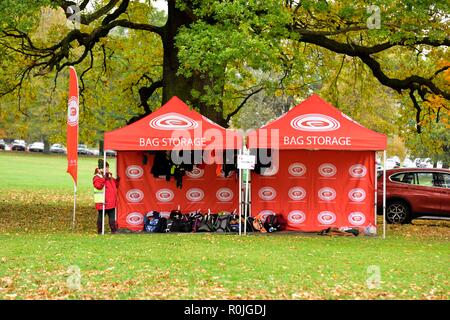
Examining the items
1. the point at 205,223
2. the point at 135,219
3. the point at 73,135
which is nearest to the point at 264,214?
the point at 205,223

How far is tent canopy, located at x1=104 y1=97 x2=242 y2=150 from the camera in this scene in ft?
58.7

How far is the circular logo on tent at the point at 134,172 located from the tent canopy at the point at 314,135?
11.0ft

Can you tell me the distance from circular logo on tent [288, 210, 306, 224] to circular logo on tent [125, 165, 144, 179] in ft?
13.2

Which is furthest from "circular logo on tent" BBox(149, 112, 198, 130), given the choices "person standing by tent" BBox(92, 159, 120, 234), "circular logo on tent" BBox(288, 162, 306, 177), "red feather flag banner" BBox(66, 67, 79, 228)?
"circular logo on tent" BBox(288, 162, 306, 177)

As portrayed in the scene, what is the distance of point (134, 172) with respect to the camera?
19.8 meters

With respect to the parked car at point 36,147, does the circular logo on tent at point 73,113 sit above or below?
below

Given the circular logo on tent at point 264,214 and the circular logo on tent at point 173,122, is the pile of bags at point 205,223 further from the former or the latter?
the circular logo on tent at point 173,122

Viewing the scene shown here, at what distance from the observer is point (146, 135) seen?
59.0 ft

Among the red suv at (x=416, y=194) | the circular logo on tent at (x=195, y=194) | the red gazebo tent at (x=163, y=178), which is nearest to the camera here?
the red gazebo tent at (x=163, y=178)

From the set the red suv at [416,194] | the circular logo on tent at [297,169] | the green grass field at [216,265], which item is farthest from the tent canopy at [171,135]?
the red suv at [416,194]

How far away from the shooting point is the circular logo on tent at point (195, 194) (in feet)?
65.6

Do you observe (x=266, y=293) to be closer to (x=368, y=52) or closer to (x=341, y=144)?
(x=341, y=144)

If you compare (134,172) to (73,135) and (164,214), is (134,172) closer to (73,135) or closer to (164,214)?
(164,214)

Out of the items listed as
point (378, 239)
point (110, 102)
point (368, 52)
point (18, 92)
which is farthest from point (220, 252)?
point (110, 102)
